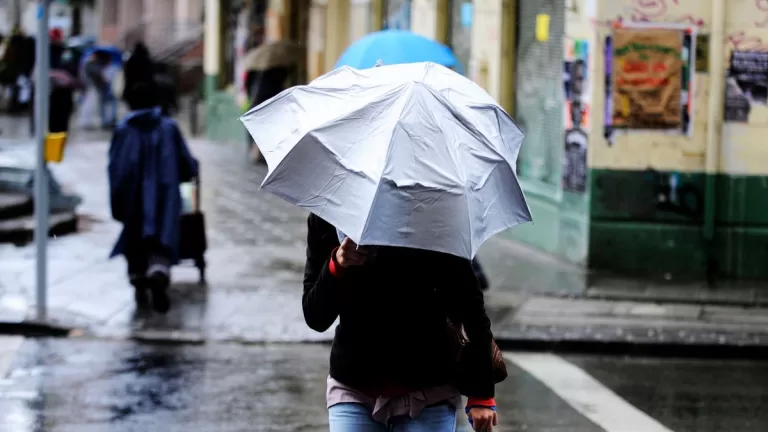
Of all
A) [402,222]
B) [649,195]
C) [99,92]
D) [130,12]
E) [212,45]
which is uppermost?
[130,12]

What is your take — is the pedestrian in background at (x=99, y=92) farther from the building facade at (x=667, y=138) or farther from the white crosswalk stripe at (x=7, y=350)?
the white crosswalk stripe at (x=7, y=350)

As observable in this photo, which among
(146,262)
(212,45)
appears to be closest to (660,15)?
(146,262)

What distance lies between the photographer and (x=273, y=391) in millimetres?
8148

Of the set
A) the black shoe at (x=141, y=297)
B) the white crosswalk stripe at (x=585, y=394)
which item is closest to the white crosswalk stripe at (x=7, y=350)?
the black shoe at (x=141, y=297)

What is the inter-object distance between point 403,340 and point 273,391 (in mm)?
4124

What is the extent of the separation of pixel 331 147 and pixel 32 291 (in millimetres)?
7553

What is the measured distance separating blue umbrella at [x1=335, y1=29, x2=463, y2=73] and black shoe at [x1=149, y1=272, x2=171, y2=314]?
1.93 metres

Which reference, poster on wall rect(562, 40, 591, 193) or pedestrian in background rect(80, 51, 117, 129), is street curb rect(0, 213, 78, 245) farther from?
pedestrian in background rect(80, 51, 117, 129)

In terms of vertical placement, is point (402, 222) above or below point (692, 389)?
above

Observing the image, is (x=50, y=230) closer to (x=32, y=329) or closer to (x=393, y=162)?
(x=32, y=329)

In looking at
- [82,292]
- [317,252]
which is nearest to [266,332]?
[82,292]

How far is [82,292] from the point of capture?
11.0 metres

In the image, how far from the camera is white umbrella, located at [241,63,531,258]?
3.80 meters

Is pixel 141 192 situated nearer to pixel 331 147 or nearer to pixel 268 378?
pixel 268 378
